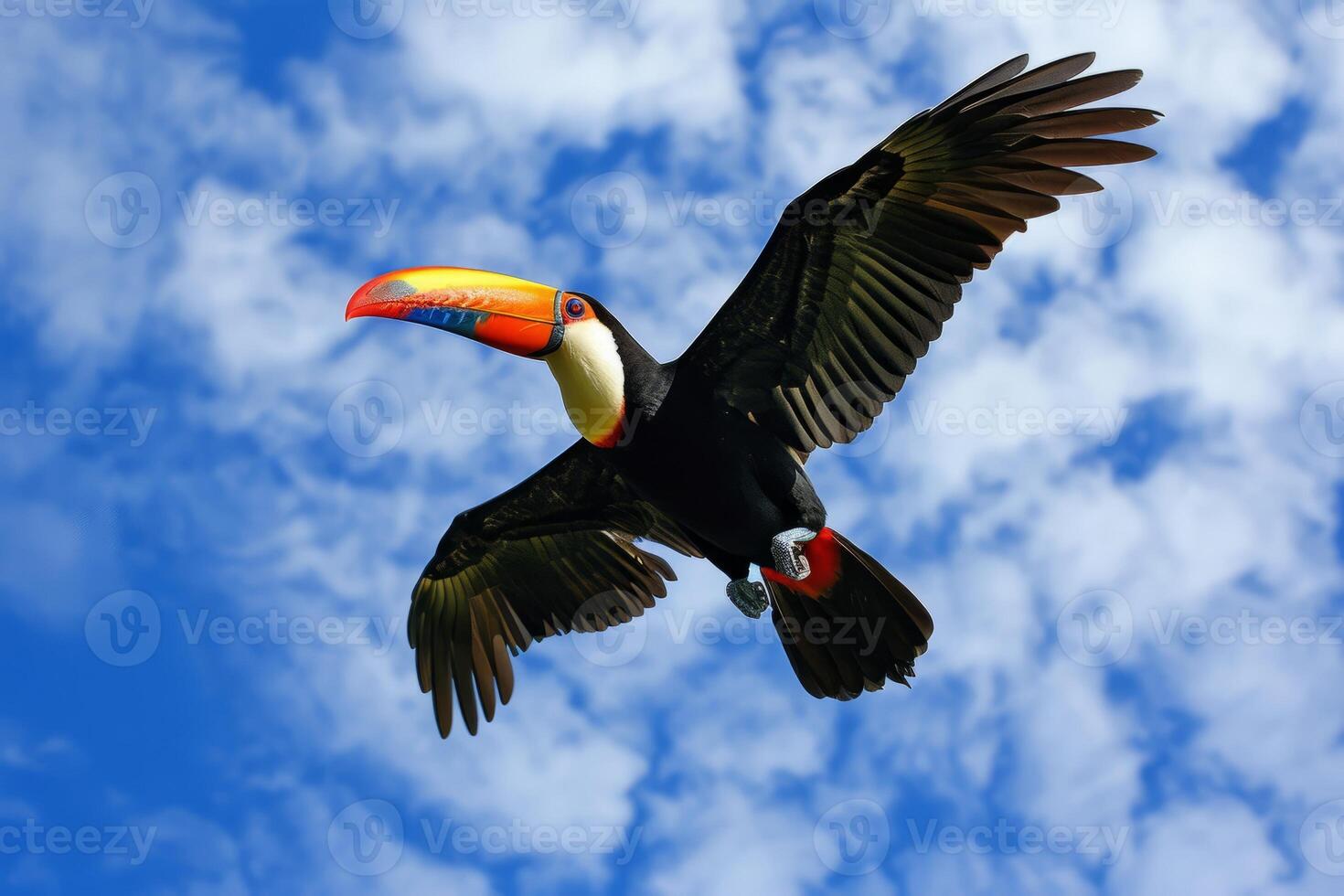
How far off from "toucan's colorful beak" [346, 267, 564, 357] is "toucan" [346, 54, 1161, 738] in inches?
0.5

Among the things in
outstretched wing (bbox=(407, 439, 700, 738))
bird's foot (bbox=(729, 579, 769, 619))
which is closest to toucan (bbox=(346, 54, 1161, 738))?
bird's foot (bbox=(729, 579, 769, 619))

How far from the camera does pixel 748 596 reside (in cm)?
991

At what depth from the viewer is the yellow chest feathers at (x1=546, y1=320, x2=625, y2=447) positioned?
923 centimetres

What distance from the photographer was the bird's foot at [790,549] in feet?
30.3

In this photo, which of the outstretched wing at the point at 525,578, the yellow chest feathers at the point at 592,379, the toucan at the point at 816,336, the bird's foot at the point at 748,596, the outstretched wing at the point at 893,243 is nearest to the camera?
the outstretched wing at the point at 893,243

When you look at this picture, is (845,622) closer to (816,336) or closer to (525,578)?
(816,336)

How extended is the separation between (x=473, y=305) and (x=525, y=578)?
301 centimetres

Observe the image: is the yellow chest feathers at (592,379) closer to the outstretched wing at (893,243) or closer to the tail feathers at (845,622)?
the outstretched wing at (893,243)

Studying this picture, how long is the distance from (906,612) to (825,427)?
1.37 metres

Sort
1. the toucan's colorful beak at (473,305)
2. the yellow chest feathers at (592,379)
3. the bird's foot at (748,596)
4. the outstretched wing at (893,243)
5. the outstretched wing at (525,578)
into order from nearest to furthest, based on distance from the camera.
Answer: the outstretched wing at (893,243) < the toucan's colorful beak at (473,305) < the yellow chest feathers at (592,379) < the bird's foot at (748,596) < the outstretched wing at (525,578)

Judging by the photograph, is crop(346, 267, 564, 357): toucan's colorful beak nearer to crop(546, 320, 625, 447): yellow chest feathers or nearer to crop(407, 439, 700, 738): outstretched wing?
crop(546, 320, 625, 447): yellow chest feathers

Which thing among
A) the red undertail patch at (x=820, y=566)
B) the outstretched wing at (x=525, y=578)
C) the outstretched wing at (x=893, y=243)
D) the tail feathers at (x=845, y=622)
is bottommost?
the tail feathers at (x=845, y=622)

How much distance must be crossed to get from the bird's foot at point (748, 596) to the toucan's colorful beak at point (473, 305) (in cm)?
217

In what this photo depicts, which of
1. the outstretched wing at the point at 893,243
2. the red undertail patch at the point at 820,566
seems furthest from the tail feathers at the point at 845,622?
the outstretched wing at the point at 893,243
